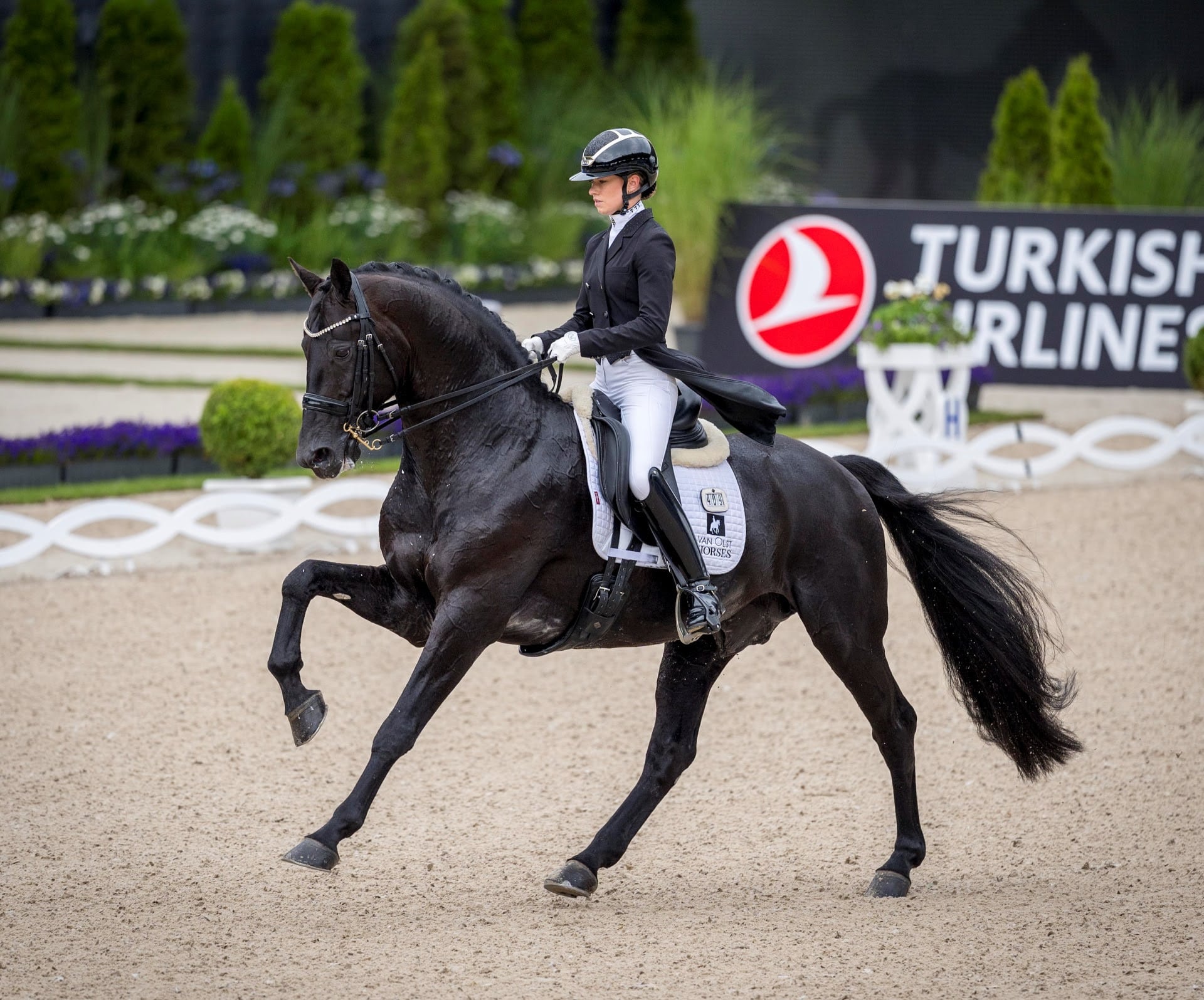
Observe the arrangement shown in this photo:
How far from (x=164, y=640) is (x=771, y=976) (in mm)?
4532

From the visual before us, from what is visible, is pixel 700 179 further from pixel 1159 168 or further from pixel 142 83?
pixel 142 83

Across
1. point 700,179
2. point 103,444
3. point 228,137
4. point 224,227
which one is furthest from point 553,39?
point 103,444

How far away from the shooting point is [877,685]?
199 inches

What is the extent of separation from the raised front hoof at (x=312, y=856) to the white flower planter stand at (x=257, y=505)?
5.30 metres

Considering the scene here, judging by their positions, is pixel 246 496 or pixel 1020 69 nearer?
pixel 246 496

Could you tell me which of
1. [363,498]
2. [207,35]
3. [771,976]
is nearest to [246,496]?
[363,498]

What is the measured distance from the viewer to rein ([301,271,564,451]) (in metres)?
4.33

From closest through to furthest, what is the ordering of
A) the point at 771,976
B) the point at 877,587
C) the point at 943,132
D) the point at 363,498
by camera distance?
1. the point at 771,976
2. the point at 877,587
3. the point at 363,498
4. the point at 943,132

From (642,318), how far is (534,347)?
347 millimetres

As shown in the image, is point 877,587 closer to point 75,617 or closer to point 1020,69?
point 75,617

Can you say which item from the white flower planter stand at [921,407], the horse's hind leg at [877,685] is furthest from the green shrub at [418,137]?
the horse's hind leg at [877,685]

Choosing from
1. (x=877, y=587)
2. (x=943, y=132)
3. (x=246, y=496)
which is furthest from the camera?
(x=943, y=132)

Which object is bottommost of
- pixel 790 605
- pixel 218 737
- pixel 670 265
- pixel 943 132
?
pixel 218 737

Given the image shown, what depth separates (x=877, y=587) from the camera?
5.14 meters
